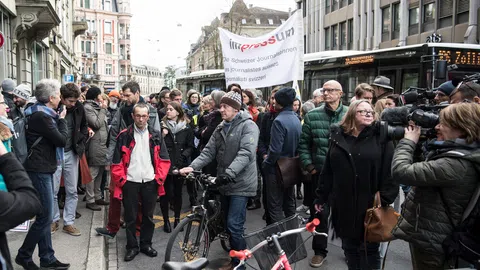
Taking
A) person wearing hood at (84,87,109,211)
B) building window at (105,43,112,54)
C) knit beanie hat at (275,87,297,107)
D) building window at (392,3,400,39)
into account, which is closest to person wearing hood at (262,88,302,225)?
knit beanie hat at (275,87,297,107)

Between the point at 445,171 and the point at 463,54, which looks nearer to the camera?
the point at 445,171

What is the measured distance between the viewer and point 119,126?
6391mm

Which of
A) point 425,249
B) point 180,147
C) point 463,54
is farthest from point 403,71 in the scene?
point 425,249

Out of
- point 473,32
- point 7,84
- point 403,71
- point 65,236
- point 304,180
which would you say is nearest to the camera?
point 304,180

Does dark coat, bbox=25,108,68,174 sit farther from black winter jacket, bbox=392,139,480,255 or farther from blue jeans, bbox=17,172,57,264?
black winter jacket, bbox=392,139,480,255

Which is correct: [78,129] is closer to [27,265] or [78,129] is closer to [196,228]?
[27,265]

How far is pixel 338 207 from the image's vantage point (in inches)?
163

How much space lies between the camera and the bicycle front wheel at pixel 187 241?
15.6 ft

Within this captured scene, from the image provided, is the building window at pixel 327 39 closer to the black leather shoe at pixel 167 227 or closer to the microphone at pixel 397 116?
the black leather shoe at pixel 167 227

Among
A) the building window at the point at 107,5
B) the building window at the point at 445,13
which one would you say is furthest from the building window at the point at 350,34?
the building window at the point at 107,5

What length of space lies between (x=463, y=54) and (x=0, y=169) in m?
11.8

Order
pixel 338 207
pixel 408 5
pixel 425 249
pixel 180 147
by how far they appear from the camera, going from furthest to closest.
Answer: pixel 408 5
pixel 180 147
pixel 338 207
pixel 425 249

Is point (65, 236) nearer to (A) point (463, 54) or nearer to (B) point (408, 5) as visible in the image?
(A) point (463, 54)

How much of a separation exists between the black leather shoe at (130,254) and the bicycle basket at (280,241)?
110 inches
